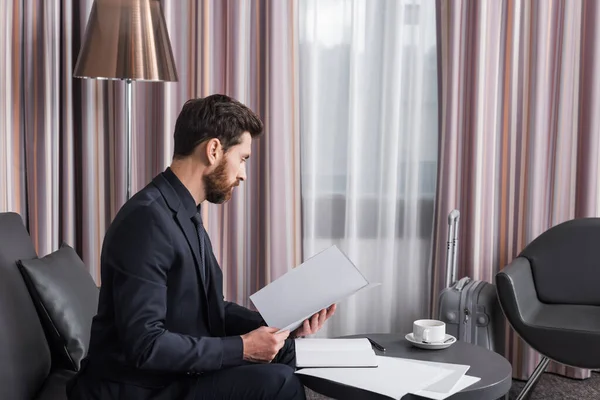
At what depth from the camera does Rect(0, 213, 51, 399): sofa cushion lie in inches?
73.5

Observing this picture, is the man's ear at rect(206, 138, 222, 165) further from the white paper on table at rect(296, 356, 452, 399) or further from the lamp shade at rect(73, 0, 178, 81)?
the lamp shade at rect(73, 0, 178, 81)

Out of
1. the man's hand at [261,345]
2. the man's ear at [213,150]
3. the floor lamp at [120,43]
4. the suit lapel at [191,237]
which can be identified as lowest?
the man's hand at [261,345]

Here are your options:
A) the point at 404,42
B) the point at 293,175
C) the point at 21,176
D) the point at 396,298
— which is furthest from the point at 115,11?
the point at 396,298

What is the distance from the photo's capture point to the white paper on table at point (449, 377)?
5.58ft

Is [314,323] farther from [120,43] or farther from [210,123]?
[120,43]

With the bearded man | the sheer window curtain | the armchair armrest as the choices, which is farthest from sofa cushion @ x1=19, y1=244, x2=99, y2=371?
the armchair armrest

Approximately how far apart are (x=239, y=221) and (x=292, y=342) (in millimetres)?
1435

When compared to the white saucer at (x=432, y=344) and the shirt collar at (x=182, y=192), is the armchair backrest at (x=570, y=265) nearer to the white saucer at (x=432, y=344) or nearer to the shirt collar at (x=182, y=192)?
the white saucer at (x=432, y=344)

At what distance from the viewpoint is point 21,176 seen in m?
3.15

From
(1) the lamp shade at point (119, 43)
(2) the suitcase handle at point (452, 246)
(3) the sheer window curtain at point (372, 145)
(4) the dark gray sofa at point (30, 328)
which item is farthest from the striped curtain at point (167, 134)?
(4) the dark gray sofa at point (30, 328)

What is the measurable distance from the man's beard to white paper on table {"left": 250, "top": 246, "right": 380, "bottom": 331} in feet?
0.88

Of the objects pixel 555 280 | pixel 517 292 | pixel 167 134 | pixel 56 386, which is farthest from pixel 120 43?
pixel 555 280

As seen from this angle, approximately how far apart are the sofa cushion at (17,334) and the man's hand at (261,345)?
0.63 meters

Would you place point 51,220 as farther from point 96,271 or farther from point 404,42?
point 404,42
